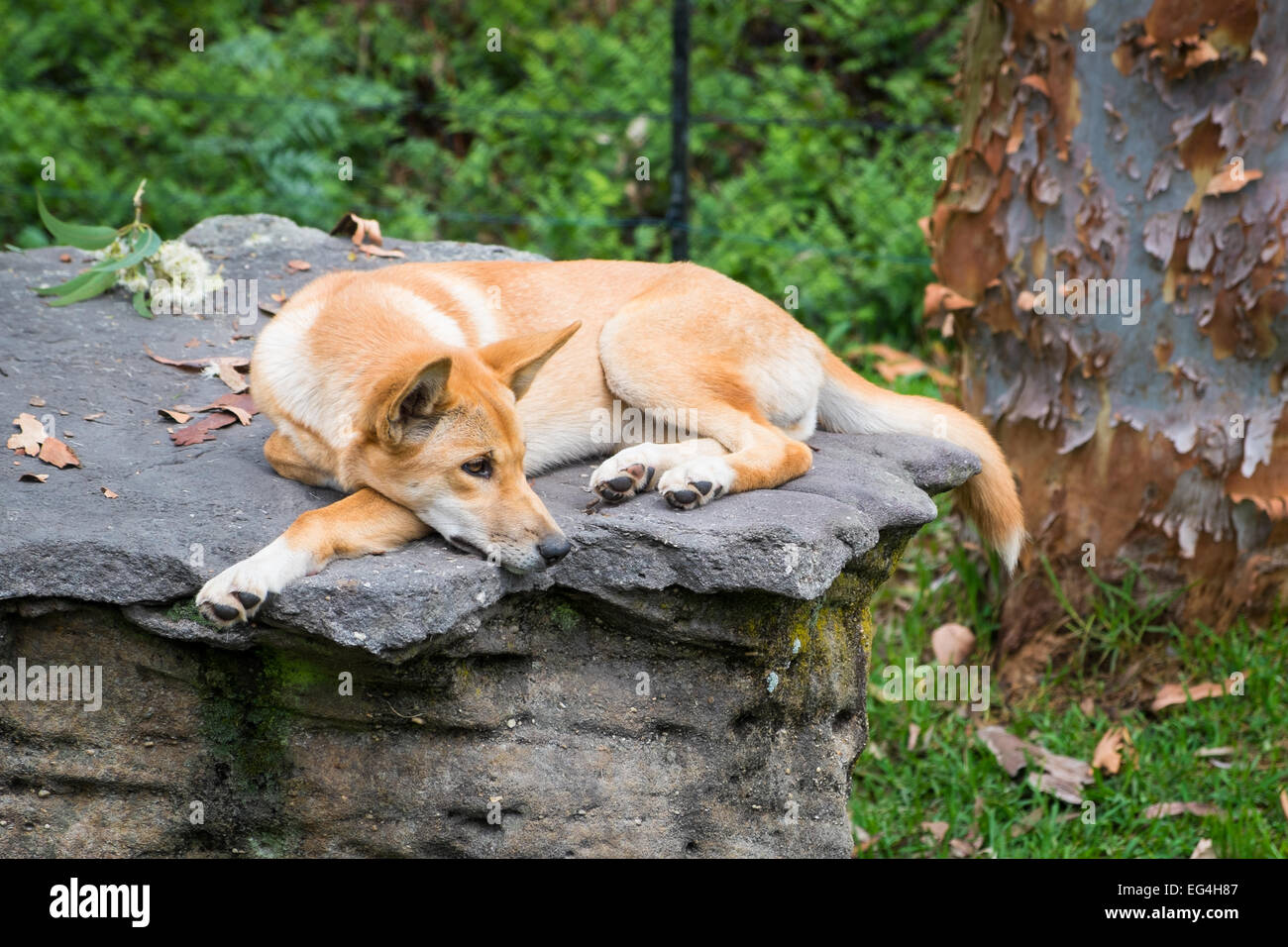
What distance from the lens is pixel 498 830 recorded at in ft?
11.8

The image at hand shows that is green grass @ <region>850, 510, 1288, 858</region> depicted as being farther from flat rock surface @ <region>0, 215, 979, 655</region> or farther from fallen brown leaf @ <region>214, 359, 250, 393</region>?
fallen brown leaf @ <region>214, 359, 250, 393</region>

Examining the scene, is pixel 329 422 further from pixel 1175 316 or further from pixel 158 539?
pixel 1175 316

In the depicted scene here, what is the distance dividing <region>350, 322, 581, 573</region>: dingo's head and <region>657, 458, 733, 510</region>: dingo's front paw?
41 cm

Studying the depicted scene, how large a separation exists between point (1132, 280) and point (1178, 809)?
212 centimetres

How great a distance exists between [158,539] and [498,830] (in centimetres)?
126

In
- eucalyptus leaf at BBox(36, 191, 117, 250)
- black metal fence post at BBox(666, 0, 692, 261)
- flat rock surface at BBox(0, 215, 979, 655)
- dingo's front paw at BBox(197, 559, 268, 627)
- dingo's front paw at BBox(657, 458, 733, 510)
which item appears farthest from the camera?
black metal fence post at BBox(666, 0, 692, 261)

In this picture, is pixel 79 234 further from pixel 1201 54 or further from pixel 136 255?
pixel 1201 54

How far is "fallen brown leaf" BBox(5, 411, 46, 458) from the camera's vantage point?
3740 millimetres

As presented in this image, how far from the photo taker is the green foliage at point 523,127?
8.16 m

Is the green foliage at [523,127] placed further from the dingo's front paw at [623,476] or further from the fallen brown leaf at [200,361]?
the dingo's front paw at [623,476]

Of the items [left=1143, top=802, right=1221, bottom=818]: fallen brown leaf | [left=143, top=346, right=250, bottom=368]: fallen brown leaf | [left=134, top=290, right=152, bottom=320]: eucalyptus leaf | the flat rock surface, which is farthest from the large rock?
[left=1143, top=802, right=1221, bottom=818]: fallen brown leaf

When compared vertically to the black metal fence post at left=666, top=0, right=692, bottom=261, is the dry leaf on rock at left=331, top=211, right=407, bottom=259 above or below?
below

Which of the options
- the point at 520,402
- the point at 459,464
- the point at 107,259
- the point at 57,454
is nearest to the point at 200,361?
the point at 107,259

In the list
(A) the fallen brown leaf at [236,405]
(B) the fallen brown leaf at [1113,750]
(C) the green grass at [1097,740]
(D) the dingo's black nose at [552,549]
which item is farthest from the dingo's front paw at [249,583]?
(B) the fallen brown leaf at [1113,750]
